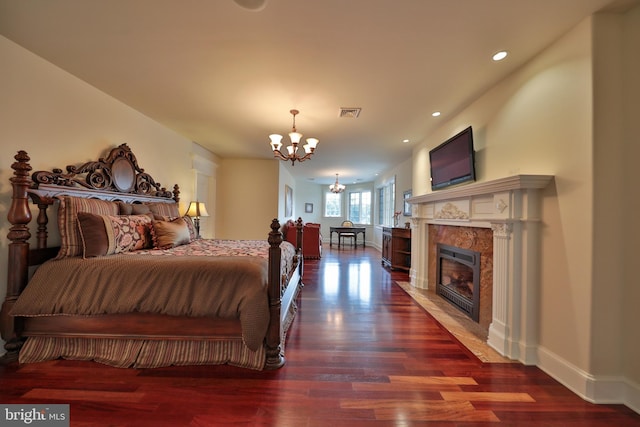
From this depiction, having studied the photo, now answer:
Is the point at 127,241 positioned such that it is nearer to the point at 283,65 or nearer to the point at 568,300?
the point at 283,65

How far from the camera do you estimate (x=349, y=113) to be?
3.16 meters

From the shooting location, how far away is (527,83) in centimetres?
210

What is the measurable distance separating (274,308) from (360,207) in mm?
8518

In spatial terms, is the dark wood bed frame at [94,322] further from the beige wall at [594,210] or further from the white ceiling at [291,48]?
the beige wall at [594,210]

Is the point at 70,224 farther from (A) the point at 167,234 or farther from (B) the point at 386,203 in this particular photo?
(B) the point at 386,203

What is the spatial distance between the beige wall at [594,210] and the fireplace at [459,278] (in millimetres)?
792

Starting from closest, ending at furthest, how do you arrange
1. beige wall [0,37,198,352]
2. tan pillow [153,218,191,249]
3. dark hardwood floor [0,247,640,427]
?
dark hardwood floor [0,247,640,427] < beige wall [0,37,198,352] < tan pillow [153,218,191,249]

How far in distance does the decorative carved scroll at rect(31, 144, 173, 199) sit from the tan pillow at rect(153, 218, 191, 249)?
0.70m

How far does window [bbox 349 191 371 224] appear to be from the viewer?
9.80 metres

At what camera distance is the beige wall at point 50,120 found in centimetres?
196

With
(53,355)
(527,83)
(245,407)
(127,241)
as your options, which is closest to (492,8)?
(527,83)

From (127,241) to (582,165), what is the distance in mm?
3687

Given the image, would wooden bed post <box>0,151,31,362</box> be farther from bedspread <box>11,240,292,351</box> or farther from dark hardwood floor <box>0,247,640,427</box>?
dark hardwood floor <box>0,247,640,427</box>

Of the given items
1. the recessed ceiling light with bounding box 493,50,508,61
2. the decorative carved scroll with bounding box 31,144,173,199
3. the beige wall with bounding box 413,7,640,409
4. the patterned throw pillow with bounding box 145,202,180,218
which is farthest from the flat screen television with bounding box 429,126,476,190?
the decorative carved scroll with bounding box 31,144,173,199
